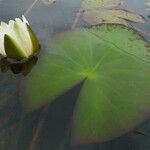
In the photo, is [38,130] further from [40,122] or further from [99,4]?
[99,4]

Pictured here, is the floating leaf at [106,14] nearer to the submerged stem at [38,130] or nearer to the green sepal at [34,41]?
the green sepal at [34,41]

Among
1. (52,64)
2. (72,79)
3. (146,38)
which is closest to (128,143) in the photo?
A: (72,79)

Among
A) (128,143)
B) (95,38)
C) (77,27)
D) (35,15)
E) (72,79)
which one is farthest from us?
(35,15)

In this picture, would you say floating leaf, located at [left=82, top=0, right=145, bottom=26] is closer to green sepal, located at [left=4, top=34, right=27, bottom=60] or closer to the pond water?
the pond water

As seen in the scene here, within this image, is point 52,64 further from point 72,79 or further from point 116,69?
point 116,69

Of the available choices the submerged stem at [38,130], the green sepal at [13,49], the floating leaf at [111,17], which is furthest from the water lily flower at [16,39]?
the floating leaf at [111,17]

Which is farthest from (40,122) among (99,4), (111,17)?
(99,4)

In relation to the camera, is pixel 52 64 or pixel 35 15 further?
pixel 35 15
